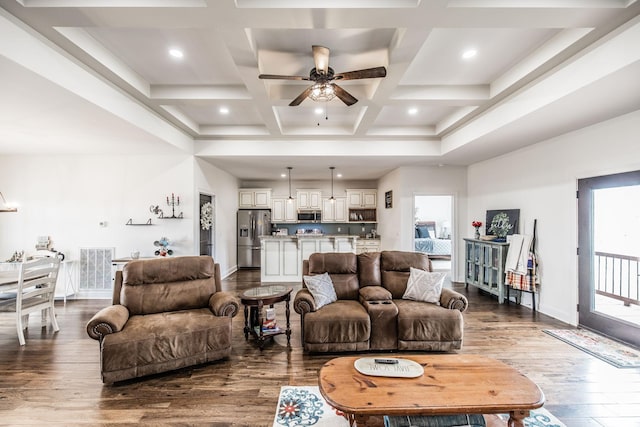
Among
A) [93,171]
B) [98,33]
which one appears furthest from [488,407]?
[93,171]

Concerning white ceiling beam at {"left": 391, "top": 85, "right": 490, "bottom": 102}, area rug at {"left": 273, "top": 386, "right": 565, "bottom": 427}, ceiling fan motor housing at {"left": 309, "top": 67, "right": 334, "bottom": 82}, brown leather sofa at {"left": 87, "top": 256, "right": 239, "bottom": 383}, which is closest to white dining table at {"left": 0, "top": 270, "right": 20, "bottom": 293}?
brown leather sofa at {"left": 87, "top": 256, "right": 239, "bottom": 383}

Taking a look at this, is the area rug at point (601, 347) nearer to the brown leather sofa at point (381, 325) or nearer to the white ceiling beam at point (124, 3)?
the brown leather sofa at point (381, 325)

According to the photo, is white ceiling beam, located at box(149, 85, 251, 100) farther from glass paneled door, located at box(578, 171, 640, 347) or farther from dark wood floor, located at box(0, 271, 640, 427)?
glass paneled door, located at box(578, 171, 640, 347)

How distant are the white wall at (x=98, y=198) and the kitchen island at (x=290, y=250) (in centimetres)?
167

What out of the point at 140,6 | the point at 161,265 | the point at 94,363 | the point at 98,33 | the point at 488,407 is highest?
the point at 98,33

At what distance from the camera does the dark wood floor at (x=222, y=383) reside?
2115 millimetres

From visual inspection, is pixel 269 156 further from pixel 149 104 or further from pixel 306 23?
pixel 306 23

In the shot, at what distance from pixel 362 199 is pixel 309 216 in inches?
66.8

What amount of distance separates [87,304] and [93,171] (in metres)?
2.34

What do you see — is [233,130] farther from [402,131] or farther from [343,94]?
[402,131]

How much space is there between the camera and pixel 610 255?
3520mm

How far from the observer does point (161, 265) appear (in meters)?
3.23

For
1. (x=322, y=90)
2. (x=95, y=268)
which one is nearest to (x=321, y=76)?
(x=322, y=90)

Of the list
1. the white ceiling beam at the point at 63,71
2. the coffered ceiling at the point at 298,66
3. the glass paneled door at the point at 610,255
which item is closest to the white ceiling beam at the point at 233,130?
the coffered ceiling at the point at 298,66
